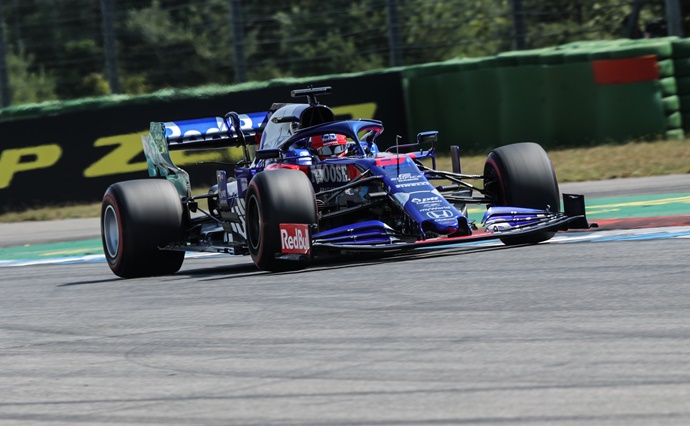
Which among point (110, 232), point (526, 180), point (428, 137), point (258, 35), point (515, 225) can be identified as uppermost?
point (258, 35)

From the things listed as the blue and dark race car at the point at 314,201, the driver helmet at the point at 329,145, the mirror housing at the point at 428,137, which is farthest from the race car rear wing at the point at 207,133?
the mirror housing at the point at 428,137

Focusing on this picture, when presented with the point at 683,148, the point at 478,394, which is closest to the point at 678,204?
the point at 683,148

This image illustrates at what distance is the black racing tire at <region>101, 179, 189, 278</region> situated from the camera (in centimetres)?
1039

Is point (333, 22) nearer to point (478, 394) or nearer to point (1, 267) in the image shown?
point (1, 267)

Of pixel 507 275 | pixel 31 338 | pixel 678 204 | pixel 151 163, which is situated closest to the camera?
pixel 31 338

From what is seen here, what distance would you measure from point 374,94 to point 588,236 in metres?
8.29

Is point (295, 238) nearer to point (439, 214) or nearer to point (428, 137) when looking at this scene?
point (439, 214)

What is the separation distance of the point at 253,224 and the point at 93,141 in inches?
360

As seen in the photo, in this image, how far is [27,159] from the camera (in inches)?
714

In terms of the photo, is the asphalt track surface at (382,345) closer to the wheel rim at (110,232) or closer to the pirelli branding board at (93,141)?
the wheel rim at (110,232)

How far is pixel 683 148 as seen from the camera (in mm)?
16375

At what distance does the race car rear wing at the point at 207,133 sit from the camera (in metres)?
11.3

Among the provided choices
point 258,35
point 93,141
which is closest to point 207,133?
point 93,141

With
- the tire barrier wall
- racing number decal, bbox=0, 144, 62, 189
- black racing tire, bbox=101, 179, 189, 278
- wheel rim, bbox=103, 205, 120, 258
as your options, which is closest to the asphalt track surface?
black racing tire, bbox=101, 179, 189, 278
